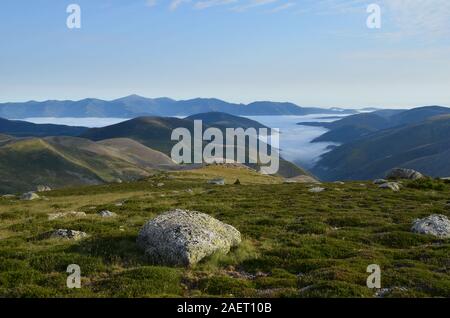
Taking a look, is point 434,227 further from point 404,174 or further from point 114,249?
point 404,174

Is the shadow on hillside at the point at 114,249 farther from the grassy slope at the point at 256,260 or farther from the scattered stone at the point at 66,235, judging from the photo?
the scattered stone at the point at 66,235

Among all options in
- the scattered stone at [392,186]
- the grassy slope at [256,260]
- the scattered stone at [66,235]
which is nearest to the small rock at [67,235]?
the scattered stone at [66,235]

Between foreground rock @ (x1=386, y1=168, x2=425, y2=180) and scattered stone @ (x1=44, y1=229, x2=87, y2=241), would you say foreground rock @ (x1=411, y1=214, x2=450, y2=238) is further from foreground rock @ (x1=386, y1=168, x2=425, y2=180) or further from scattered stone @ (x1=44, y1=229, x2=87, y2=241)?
foreground rock @ (x1=386, y1=168, x2=425, y2=180)

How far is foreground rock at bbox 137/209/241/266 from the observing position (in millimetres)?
19141

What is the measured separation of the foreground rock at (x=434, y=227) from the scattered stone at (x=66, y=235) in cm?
1872

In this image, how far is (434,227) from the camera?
26.8 m

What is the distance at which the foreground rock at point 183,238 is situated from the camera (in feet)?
62.8
